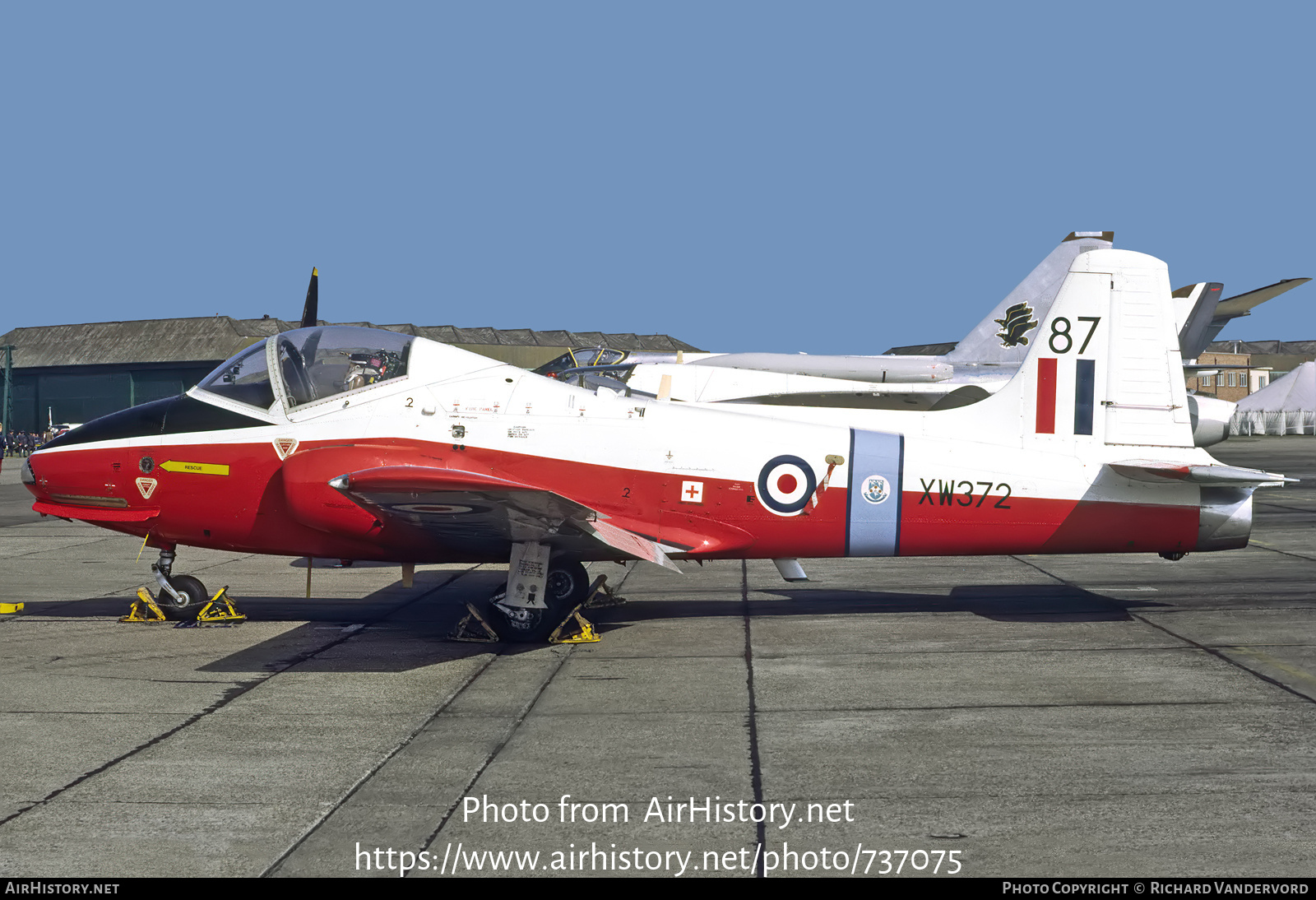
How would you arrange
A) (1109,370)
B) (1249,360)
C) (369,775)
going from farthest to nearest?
(1249,360)
(1109,370)
(369,775)

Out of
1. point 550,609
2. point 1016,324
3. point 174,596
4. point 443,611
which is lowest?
point 443,611

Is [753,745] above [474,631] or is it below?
above

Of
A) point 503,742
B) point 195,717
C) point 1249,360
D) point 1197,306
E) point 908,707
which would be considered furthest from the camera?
point 1249,360

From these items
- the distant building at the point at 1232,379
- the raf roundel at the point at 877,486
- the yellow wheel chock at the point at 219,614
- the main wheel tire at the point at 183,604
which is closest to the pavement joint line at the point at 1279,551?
the raf roundel at the point at 877,486

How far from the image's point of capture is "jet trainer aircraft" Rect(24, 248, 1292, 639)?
1046 cm

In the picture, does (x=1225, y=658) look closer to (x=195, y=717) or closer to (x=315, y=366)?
(x=195, y=717)

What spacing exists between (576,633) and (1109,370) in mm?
5787

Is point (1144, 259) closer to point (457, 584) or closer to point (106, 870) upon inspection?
point (457, 584)

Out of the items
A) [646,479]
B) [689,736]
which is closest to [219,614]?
[646,479]

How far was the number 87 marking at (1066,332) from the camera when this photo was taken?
10820 mm

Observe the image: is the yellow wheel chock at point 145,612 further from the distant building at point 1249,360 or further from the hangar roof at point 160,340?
the distant building at point 1249,360

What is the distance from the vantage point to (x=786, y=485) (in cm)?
1056

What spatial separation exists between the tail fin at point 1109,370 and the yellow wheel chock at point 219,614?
788 centimetres

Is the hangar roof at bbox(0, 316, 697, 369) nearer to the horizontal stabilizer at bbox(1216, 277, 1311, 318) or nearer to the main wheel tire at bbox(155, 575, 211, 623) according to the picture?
the horizontal stabilizer at bbox(1216, 277, 1311, 318)
